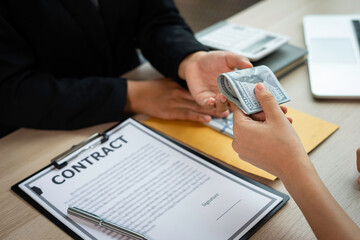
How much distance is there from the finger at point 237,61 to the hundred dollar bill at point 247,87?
0.17 feet

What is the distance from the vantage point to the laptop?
2.92 ft

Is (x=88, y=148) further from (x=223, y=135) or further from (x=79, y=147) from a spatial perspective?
(x=223, y=135)

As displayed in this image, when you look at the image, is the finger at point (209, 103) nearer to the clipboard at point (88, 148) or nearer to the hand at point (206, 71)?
the hand at point (206, 71)

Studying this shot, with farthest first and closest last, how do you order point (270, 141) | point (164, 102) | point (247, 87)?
point (164, 102) < point (247, 87) < point (270, 141)

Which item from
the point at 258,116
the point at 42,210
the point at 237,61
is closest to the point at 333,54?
the point at 237,61

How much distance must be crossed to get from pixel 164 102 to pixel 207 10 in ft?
7.45

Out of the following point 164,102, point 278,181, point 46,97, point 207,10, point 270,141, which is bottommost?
point 278,181

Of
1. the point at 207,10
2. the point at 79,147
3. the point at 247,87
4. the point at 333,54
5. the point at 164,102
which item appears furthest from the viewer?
the point at 207,10

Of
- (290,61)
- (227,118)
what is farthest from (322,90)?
(227,118)

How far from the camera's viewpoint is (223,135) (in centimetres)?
80

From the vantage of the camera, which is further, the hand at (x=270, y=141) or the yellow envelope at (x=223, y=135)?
the yellow envelope at (x=223, y=135)

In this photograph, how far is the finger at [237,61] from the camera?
0.78m

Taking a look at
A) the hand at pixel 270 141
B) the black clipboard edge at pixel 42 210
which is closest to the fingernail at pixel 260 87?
the hand at pixel 270 141

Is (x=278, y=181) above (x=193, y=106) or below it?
below
